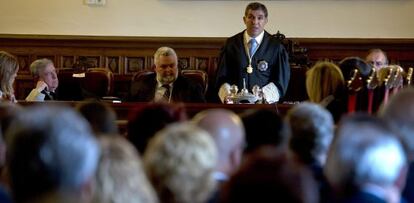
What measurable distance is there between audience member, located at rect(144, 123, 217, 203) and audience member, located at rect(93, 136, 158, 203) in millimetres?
77

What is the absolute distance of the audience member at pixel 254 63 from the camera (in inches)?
298

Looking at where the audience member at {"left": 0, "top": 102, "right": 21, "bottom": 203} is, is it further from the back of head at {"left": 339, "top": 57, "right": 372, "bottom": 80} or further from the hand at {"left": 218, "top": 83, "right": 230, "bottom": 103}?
the hand at {"left": 218, "top": 83, "right": 230, "bottom": 103}

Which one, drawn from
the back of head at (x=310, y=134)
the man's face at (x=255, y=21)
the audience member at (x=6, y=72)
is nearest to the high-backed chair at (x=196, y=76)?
the man's face at (x=255, y=21)

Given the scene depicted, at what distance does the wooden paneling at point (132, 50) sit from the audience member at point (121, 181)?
6496 millimetres

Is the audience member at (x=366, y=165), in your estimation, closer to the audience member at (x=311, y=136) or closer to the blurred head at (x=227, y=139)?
the blurred head at (x=227, y=139)

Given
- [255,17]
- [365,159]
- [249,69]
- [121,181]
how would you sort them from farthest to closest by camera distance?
[249,69] < [255,17] < [365,159] < [121,181]

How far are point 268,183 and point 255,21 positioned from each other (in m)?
5.64

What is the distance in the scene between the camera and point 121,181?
233 cm

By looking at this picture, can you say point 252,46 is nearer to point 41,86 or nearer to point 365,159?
point 41,86

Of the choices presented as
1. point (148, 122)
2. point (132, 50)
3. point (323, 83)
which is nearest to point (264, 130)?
point (148, 122)

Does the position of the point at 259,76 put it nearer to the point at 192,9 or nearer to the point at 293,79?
the point at 293,79

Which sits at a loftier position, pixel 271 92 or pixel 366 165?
pixel 366 165

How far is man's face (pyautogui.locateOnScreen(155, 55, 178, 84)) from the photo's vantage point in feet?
23.3

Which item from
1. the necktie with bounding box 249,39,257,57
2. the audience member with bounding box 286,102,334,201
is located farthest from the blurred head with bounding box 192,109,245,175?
the necktie with bounding box 249,39,257,57
